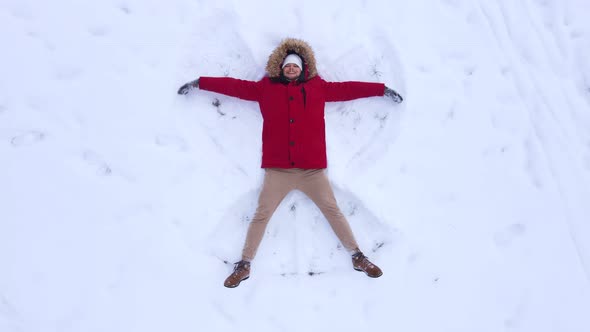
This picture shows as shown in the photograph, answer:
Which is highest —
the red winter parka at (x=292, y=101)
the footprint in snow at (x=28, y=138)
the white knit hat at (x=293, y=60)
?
the white knit hat at (x=293, y=60)

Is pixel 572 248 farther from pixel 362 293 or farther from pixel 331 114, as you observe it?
pixel 331 114

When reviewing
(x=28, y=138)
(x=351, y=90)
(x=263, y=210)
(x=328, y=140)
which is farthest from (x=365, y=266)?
(x=28, y=138)

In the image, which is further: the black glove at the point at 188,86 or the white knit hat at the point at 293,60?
the black glove at the point at 188,86

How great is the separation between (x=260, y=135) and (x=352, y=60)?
3.88ft

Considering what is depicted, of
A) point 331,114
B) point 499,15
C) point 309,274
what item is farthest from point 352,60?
point 309,274

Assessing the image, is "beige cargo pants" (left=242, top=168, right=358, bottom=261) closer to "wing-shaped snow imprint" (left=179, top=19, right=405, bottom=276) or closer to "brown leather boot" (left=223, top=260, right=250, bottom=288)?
"brown leather boot" (left=223, top=260, right=250, bottom=288)

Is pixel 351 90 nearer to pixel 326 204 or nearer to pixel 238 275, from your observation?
pixel 326 204

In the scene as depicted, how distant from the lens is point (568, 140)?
415 cm

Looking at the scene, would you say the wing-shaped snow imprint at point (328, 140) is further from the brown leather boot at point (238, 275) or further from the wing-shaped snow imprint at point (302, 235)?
the brown leather boot at point (238, 275)

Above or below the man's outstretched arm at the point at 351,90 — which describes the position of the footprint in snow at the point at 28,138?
below

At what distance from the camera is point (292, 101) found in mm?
3662

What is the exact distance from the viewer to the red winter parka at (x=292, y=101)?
3648 millimetres

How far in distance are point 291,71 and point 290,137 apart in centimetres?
60

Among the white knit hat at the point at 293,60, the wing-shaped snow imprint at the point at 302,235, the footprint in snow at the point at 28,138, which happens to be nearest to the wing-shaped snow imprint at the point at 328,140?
the wing-shaped snow imprint at the point at 302,235
